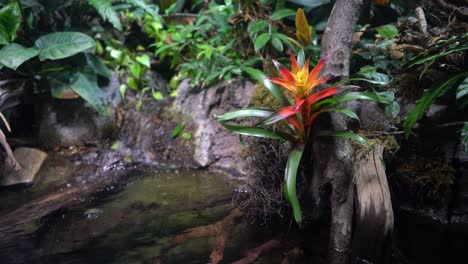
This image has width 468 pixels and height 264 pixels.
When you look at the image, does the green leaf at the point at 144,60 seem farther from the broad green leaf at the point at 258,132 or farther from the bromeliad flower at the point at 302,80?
the bromeliad flower at the point at 302,80

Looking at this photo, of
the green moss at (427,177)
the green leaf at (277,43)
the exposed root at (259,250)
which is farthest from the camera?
the green leaf at (277,43)

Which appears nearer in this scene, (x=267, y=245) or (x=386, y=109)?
(x=267, y=245)

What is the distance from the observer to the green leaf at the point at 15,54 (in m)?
2.90

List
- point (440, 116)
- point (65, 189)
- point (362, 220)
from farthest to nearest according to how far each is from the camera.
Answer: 1. point (65, 189)
2. point (440, 116)
3. point (362, 220)

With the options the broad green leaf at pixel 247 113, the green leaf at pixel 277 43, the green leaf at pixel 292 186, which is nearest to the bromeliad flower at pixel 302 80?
the broad green leaf at pixel 247 113

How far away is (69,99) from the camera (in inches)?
146

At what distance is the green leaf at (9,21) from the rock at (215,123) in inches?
66.1

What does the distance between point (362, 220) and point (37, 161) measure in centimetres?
296

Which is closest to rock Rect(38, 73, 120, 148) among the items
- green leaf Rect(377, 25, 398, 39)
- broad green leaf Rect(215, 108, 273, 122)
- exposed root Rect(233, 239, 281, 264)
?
broad green leaf Rect(215, 108, 273, 122)

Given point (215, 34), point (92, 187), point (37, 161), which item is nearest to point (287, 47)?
point (215, 34)

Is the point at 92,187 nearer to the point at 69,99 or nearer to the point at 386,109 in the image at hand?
the point at 69,99

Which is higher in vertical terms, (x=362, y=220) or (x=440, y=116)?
(x=440, y=116)

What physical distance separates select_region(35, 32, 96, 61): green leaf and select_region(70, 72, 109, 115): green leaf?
0.34 meters

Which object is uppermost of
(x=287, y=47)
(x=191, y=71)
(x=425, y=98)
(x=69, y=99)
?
(x=287, y=47)
